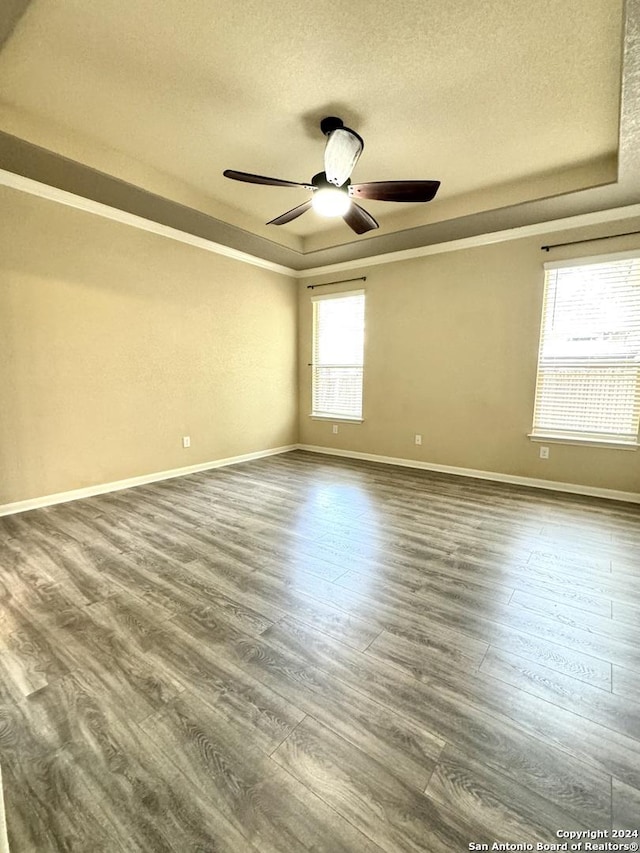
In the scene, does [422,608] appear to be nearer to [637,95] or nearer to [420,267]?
[637,95]

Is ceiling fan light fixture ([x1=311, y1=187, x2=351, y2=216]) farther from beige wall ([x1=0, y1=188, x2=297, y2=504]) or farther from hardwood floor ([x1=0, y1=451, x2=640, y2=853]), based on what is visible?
hardwood floor ([x1=0, y1=451, x2=640, y2=853])

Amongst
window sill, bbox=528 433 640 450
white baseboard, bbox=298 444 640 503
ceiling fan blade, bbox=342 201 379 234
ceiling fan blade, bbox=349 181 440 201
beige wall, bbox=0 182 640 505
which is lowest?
white baseboard, bbox=298 444 640 503

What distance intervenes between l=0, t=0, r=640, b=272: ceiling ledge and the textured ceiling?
141mm

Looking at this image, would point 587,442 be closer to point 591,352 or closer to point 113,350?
point 591,352

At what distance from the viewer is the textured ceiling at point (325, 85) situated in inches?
70.2

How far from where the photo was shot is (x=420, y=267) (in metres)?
4.43

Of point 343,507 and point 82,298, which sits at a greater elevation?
point 82,298

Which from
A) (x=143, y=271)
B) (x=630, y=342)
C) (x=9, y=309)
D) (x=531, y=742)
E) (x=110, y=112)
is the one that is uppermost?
(x=110, y=112)

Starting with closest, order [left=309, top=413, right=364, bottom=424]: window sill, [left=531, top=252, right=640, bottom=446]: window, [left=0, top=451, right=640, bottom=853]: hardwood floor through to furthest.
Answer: [left=0, top=451, right=640, bottom=853]: hardwood floor
[left=531, top=252, right=640, bottom=446]: window
[left=309, top=413, right=364, bottom=424]: window sill

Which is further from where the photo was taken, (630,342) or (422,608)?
(630,342)

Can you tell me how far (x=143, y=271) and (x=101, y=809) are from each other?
13.1ft

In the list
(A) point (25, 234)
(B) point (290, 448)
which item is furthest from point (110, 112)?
(B) point (290, 448)

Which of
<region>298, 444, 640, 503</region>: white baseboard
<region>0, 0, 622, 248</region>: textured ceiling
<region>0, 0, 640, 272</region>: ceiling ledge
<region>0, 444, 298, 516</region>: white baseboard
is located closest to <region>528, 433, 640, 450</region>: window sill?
<region>298, 444, 640, 503</region>: white baseboard

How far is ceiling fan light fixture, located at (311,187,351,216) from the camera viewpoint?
258 cm
